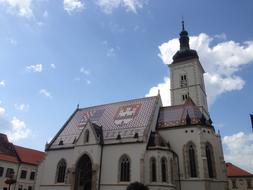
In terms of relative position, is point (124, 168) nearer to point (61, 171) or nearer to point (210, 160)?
point (61, 171)

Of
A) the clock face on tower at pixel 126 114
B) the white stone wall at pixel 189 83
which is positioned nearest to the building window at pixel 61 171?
the clock face on tower at pixel 126 114

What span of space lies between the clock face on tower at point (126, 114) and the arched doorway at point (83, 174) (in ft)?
25.0

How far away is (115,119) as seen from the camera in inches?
1688

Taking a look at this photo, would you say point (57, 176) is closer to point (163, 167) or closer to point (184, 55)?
point (163, 167)

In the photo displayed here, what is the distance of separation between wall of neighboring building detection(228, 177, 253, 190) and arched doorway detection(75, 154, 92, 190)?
35208mm

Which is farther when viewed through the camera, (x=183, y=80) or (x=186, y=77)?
(x=183, y=80)

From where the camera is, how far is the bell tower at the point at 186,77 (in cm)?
5154

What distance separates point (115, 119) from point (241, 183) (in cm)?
3574

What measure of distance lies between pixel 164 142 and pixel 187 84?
1953cm

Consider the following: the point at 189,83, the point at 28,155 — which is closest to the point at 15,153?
the point at 28,155

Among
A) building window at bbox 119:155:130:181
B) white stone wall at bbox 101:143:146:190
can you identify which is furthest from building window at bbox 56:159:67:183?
building window at bbox 119:155:130:181

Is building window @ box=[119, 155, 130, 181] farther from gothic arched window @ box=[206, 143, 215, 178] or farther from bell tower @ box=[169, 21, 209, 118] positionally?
bell tower @ box=[169, 21, 209, 118]

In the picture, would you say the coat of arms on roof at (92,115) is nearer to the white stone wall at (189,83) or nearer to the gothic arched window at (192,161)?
the white stone wall at (189,83)

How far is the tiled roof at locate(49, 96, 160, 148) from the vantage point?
39.5 metres
